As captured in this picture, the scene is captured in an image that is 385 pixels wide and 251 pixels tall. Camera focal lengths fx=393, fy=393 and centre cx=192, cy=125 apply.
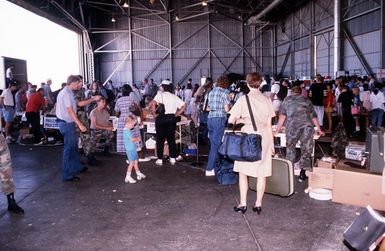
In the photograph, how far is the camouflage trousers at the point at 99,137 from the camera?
26.6 feet

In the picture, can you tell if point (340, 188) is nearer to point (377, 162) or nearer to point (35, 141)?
point (377, 162)

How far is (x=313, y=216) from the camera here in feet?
15.2

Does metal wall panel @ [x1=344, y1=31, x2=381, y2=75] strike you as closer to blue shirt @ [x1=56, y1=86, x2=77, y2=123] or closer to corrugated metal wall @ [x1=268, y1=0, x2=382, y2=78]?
corrugated metal wall @ [x1=268, y1=0, x2=382, y2=78]

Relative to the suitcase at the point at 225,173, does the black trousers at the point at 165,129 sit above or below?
above

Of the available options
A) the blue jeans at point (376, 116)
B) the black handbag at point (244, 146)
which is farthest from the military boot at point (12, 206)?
the blue jeans at point (376, 116)

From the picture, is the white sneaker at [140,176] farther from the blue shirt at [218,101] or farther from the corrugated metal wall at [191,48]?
the corrugated metal wall at [191,48]

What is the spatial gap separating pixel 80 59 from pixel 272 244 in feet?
69.0

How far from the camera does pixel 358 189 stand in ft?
16.0

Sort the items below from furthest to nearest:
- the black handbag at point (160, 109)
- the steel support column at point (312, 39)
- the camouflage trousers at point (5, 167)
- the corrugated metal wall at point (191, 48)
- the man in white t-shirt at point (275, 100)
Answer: the corrugated metal wall at point (191, 48)
the steel support column at point (312, 39)
the man in white t-shirt at point (275, 100)
the black handbag at point (160, 109)
the camouflage trousers at point (5, 167)

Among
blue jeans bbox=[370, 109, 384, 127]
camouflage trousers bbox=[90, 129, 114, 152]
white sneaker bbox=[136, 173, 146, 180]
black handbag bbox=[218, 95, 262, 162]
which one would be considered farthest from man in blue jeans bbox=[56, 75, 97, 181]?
blue jeans bbox=[370, 109, 384, 127]

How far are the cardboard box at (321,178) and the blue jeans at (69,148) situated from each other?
373 centimetres

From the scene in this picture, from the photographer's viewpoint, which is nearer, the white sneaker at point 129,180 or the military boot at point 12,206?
the military boot at point 12,206

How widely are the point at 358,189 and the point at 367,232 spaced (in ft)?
4.90

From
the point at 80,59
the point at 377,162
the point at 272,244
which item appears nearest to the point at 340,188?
the point at 377,162
